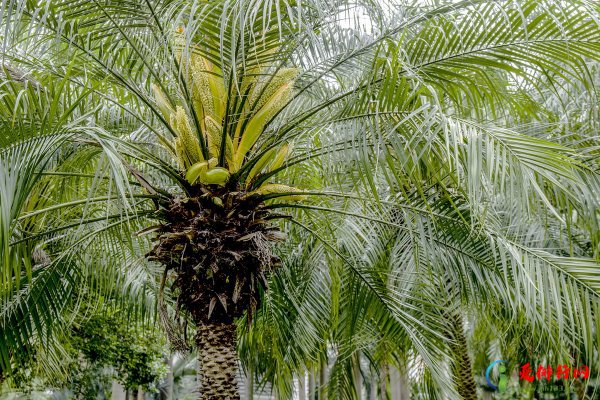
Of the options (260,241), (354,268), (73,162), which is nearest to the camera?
(260,241)

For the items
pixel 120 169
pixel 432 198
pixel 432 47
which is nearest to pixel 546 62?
pixel 432 47

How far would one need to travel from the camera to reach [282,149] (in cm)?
512

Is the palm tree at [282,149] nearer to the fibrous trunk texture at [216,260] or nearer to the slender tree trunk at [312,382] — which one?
the fibrous trunk texture at [216,260]

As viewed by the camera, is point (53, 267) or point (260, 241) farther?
point (53, 267)

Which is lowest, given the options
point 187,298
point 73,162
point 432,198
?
point 187,298

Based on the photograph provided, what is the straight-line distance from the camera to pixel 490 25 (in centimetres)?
437

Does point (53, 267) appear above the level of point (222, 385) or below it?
above

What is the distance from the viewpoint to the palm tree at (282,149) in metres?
3.80

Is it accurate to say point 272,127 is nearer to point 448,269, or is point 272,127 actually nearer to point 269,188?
point 269,188

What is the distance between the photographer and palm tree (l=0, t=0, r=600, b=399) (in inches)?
149

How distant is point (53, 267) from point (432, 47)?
11.2 ft

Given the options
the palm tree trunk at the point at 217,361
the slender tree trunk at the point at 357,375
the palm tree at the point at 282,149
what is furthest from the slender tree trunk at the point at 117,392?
the palm tree trunk at the point at 217,361

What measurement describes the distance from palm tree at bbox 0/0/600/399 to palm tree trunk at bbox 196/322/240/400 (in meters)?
0.01

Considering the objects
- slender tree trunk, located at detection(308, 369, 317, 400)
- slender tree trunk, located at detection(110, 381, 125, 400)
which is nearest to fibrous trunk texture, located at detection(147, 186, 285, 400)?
slender tree trunk, located at detection(308, 369, 317, 400)
